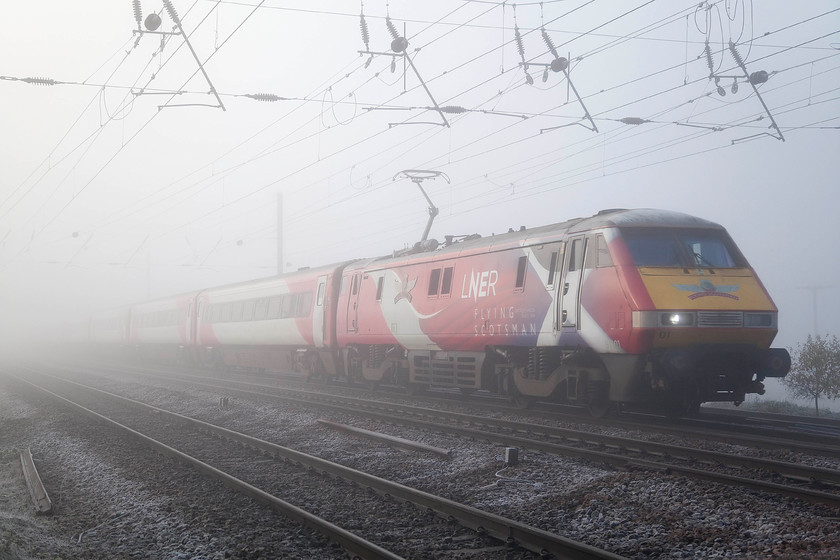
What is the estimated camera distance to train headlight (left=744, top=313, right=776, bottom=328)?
11.2 m

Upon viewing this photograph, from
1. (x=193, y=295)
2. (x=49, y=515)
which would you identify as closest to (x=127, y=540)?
(x=49, y=515)

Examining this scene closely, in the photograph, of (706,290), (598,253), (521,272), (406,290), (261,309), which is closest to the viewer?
(706,290)

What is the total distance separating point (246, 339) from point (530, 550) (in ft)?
74.0

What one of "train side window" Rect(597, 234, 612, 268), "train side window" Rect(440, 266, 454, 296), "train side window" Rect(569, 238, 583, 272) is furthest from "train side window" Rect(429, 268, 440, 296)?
"train side window" Rect(597, 234, 612, 268)

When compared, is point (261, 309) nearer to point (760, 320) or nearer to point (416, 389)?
point (416, 389)

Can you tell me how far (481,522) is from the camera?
6.60m

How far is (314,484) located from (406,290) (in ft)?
28.7

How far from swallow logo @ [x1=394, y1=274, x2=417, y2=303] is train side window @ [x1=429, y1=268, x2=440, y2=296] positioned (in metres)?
0.68

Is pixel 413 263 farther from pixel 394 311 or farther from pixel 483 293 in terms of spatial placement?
pixel 483 293

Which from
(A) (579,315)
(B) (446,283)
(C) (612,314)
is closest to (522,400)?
(B) (446,283)

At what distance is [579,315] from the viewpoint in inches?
472

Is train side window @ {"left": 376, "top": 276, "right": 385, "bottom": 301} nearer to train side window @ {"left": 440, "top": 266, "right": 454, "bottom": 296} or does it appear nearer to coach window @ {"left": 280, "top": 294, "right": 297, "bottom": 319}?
train side window @ {"left": 440, "top": 266, "right": 454, "bottom": 296}

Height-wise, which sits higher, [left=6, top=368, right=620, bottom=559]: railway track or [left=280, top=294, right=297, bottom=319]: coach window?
[left=280, top=294, right=297, bottom=319]: coach window

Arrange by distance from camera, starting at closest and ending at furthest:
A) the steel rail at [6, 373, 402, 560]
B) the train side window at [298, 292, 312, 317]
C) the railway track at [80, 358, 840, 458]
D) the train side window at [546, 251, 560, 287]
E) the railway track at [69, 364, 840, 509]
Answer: the steel rail at [6, 373, 402, 560]
the railway track at [69, 364, 840, 509]
the railway track at [80, 358, 840, 458]
the train side window at [546, 251, 560, 287]
the train side window at [298, 292, 312, 317]
